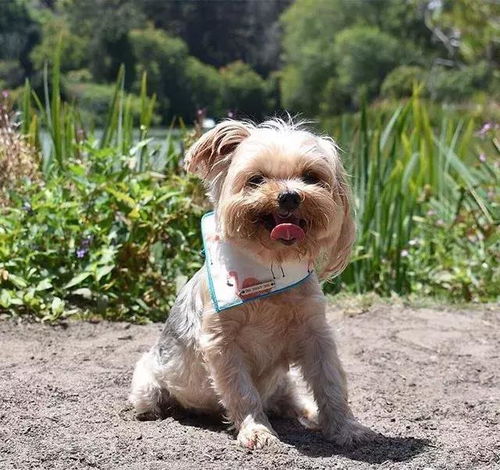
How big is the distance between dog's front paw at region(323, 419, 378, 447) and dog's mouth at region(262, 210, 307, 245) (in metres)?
0.78

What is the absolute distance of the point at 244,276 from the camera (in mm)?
3562

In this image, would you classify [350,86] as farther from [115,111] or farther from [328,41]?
[115,111]

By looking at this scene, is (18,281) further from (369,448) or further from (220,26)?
(220,26)

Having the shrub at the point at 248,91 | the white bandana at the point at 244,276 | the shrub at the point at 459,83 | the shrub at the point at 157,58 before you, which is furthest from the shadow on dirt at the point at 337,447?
the shrub at the point at 459,83

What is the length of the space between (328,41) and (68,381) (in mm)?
80776

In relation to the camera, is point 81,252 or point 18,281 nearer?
point 18,281

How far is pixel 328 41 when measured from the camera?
82.6 metres

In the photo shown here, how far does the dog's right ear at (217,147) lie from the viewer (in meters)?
3.57

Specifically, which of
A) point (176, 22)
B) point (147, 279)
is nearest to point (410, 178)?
point (147, 279)

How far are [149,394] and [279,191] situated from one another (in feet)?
4.00

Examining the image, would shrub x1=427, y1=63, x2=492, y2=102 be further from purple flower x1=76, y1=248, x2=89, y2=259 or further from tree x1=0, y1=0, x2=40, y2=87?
purple flower x1=76, y1=248, x2=89, y2=259

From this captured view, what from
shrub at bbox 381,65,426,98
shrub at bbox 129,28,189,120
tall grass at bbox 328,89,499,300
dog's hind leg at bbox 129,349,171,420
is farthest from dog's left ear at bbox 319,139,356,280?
shrub at bbox 381,65,426,98

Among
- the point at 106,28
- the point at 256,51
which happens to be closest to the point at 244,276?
the point at 106,28

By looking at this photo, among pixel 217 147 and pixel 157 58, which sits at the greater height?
pixel 217 147
